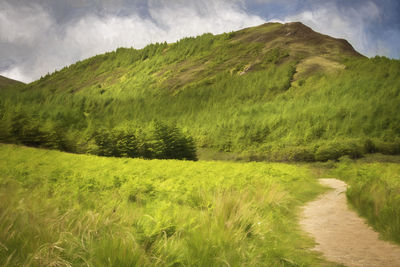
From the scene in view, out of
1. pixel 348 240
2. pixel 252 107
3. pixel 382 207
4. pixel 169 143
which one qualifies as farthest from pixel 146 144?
pixel 252 107

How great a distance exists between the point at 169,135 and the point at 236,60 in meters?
124

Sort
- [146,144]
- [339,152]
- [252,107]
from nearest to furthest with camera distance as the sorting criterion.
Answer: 1. [146,144]
2. [339,152]
3. [252,107]

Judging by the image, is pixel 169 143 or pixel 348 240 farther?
pixel 169 143

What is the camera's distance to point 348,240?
524cm

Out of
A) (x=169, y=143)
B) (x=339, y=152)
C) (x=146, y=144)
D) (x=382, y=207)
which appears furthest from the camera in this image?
(x=339, y=152)

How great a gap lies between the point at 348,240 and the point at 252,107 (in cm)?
10777

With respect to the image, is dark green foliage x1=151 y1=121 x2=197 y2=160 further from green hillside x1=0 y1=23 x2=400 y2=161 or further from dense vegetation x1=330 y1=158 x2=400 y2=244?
dense vegetation x1=330 y1=158 x2=400 y2=244

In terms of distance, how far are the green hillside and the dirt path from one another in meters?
39.6

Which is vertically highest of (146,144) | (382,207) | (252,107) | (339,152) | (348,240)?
(252,107)

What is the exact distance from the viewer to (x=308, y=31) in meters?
178

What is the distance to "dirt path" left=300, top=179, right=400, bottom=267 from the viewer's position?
13.6ft

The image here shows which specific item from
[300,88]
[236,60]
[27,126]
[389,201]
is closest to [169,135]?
[27,126]

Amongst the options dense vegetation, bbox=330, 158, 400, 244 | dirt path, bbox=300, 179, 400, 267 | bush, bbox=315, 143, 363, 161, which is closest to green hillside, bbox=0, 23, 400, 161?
bush, bbox=315, 143, 363, 161

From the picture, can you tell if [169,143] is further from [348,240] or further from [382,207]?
[348,240]
